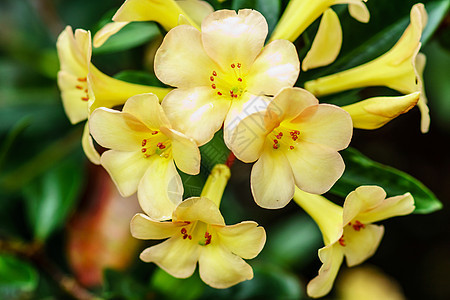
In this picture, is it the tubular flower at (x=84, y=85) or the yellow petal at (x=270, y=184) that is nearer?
the yellow petal at (x=270, y=184)

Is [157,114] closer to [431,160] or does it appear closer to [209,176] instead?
[209,176]

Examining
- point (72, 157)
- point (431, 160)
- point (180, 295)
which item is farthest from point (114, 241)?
point (431, 160)

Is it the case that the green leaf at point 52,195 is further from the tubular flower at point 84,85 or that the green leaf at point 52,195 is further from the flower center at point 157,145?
the flower center at point 157,145

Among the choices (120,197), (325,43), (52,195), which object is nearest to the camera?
(325,43)

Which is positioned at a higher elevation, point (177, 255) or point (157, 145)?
point (157, 145)

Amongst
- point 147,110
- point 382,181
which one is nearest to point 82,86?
point 147,110

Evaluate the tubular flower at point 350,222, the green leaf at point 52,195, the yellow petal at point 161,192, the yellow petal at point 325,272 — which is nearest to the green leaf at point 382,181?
the tubular flower at point 350,222

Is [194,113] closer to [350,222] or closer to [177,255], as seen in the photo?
[177,255]
